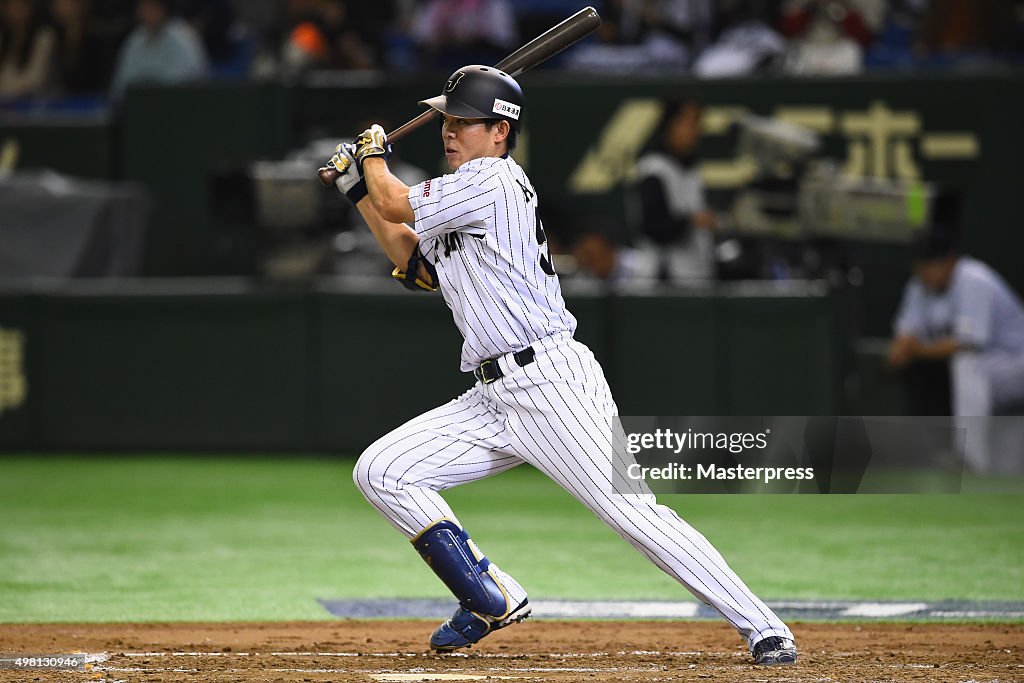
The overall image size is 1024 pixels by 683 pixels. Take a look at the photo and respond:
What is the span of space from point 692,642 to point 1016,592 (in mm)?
1723

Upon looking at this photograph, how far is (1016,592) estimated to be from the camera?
631cm

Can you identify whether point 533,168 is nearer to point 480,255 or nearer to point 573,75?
point 573,75

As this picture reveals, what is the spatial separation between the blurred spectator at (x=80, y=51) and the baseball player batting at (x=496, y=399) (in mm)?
9741

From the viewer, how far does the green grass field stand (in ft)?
20.9

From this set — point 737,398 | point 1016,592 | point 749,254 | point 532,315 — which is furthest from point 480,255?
point 749,254

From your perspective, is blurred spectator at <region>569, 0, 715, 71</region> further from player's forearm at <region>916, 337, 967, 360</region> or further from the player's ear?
the player's ear

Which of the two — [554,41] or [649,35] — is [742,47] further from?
[554,41]

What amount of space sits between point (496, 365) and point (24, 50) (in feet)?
33.7

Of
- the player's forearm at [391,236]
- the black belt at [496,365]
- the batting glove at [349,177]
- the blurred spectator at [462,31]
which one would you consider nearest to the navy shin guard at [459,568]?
the black belt at [496,365]

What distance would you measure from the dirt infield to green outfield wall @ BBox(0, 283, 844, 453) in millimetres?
4517

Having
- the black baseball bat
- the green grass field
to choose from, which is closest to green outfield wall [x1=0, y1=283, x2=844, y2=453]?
the green grass field

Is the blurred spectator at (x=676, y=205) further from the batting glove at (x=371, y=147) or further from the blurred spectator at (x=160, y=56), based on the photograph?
the batting glove at (x=371, y=147)

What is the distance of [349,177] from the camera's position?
4.88m

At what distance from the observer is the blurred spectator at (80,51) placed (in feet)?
45.2
